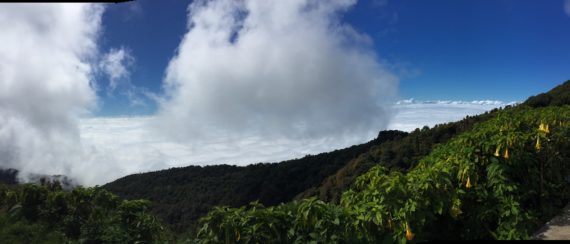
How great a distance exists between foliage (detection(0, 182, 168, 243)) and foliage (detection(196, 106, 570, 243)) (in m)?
2.26

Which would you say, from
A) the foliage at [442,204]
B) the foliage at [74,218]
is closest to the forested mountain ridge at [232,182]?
the foliage at [74,218]

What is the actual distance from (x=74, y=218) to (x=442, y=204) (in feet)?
19.4

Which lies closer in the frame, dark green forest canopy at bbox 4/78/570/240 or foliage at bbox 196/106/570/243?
foliage at bbox 196/106/570/243

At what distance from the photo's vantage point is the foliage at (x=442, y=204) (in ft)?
12.0

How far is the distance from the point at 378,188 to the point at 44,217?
241 inches

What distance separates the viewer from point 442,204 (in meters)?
4.16

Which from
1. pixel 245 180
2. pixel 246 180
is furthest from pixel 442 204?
pixel 245 180

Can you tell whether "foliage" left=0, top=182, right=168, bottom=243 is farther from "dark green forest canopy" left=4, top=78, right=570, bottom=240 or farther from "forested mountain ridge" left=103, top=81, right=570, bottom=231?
"forested mountain ridge" left=103, top=81, right=570, bottom=231

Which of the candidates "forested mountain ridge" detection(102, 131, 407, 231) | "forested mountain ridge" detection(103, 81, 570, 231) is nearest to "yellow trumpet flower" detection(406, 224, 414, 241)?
"forested mountain ridge" detection(103, 81, 570, 231)

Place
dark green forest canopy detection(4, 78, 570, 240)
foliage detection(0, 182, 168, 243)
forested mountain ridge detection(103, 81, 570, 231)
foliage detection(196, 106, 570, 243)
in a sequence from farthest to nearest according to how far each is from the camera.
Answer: forested mountain ridge detection(103, 81, 570, 231)
dark green forest canopy detection(4, 78, 570, 240)
foliage detection(0, 182, 168, 243)
foliage detection(196, 106, 570, 243)

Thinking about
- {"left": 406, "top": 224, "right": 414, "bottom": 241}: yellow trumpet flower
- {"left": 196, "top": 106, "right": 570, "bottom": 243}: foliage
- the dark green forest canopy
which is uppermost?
the dark green forest canopy

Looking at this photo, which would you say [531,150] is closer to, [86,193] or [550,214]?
[550,214]

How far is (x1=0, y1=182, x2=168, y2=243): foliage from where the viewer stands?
565 cm

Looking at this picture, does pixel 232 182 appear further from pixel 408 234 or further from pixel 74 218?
pixel 408 234
